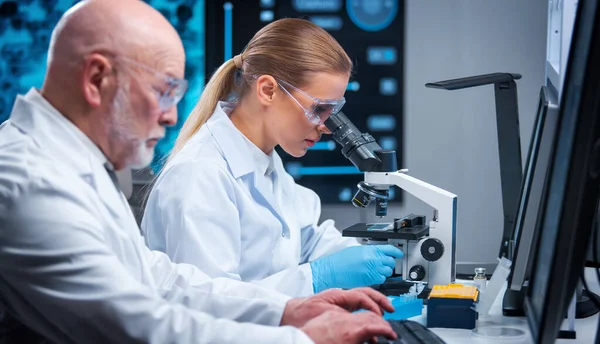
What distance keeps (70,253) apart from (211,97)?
3.89ft

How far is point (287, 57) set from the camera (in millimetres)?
2016

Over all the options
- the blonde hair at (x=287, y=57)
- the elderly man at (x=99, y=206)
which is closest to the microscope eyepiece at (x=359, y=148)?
the blonde hair at (x=287, y=57)

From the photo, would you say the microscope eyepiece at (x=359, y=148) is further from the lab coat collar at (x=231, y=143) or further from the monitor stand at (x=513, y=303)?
the monitor stand at (x=513, y=303)

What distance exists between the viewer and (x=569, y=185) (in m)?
0.96

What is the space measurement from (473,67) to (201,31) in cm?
143

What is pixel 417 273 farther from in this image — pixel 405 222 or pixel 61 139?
pixel 61 139

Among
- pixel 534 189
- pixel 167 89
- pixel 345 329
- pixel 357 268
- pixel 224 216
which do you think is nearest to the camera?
pixel 345 329

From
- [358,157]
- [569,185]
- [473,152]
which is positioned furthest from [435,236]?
[473,152]

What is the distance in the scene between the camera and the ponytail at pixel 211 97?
2148 millimetres

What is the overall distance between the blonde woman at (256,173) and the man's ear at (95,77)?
64cm

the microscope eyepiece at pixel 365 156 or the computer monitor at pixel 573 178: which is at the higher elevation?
the computer monitor at pixel 573 178

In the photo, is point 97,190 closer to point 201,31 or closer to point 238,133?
point 238,133

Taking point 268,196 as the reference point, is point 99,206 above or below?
above

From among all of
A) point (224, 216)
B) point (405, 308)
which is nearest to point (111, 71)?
point (224, 216)
